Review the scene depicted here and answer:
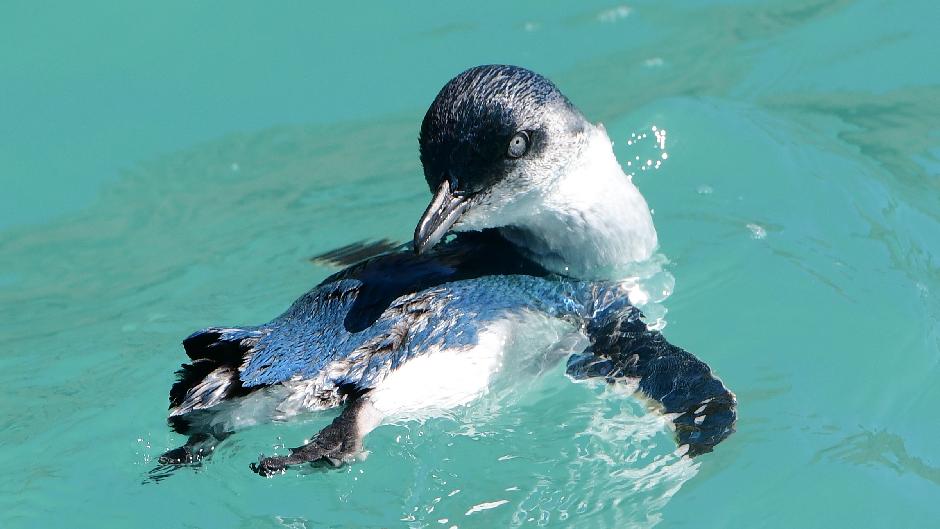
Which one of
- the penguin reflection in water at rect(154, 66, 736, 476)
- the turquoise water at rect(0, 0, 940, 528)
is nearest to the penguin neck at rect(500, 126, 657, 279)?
the penguin reflection in water at rect(154, 66, 736, 476)

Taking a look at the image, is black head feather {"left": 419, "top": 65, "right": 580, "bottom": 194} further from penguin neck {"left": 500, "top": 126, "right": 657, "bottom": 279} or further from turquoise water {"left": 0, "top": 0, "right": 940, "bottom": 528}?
turquoise water {"left": 0, "top": 0, "right": 940, "bottom": 528}

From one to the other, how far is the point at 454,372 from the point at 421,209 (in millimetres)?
2864

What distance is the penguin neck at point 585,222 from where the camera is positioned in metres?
5.11

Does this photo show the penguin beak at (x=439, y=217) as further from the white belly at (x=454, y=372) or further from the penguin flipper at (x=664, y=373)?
the penguin flipper at (x=664, y=373)

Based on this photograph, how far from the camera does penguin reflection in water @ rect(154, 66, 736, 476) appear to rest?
14.6 feet

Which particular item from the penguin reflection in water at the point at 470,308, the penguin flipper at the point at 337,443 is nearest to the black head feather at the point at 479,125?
the penguin reflection in water at the point at 470,308

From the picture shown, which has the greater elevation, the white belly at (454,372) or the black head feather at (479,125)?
the black head feather at (479,125)

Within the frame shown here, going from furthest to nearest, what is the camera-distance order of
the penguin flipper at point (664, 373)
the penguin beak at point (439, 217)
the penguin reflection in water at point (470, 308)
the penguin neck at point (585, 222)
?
the penguin neck at point (585, 222)
the penguin beak at point (439, 217)
the penguin flipper at point (664, 373)
the penguin reflection in water at point (470, 308)

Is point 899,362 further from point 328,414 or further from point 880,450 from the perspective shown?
point 328,414

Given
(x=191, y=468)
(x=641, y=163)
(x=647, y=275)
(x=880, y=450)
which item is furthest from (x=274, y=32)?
(x=880, y=450)

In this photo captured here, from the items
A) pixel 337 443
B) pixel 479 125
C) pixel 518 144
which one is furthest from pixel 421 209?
pixel 337 443

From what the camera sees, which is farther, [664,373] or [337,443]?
[664,373]

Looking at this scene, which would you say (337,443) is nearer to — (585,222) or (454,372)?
(454,372)

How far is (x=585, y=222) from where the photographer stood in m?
5.18
